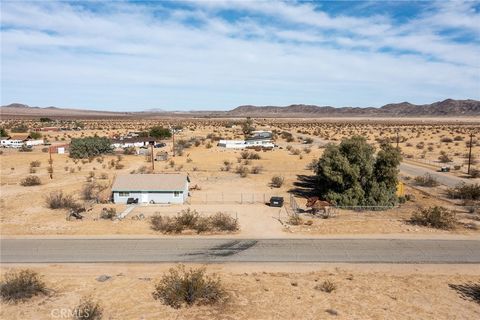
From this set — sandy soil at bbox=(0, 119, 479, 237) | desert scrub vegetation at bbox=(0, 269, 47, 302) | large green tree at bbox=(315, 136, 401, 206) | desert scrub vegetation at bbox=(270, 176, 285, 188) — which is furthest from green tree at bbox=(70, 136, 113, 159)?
desert scrub vegetation at bbox=(0, 269, 47, 302)

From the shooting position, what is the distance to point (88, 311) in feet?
54.2

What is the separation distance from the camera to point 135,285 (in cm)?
1981

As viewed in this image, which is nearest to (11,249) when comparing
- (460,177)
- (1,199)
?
(1,199)

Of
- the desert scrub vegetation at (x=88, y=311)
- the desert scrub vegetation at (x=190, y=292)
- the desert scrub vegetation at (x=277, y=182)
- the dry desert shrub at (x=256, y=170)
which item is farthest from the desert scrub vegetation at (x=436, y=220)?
the dry desert shrub at (x=256, y=170)

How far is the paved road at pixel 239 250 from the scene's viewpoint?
914 inches

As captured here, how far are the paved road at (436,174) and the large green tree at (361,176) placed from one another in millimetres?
13100

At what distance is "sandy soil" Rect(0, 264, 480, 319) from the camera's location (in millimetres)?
17328

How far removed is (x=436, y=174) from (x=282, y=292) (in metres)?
40.7

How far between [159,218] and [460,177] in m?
38.1

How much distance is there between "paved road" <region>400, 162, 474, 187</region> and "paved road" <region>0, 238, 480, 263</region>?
23.0 metres

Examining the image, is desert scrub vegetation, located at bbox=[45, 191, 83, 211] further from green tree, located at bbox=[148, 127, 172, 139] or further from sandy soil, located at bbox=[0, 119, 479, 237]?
green tree, located at bbox=[148, 127, 172, 139]

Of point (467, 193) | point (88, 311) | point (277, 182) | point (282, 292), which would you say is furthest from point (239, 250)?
point (467, 193)

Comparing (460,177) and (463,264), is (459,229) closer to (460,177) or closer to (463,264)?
(463,264)

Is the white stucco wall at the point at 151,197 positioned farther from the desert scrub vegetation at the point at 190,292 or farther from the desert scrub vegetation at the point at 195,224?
the desert scrub vegetation at the point at 190,292
